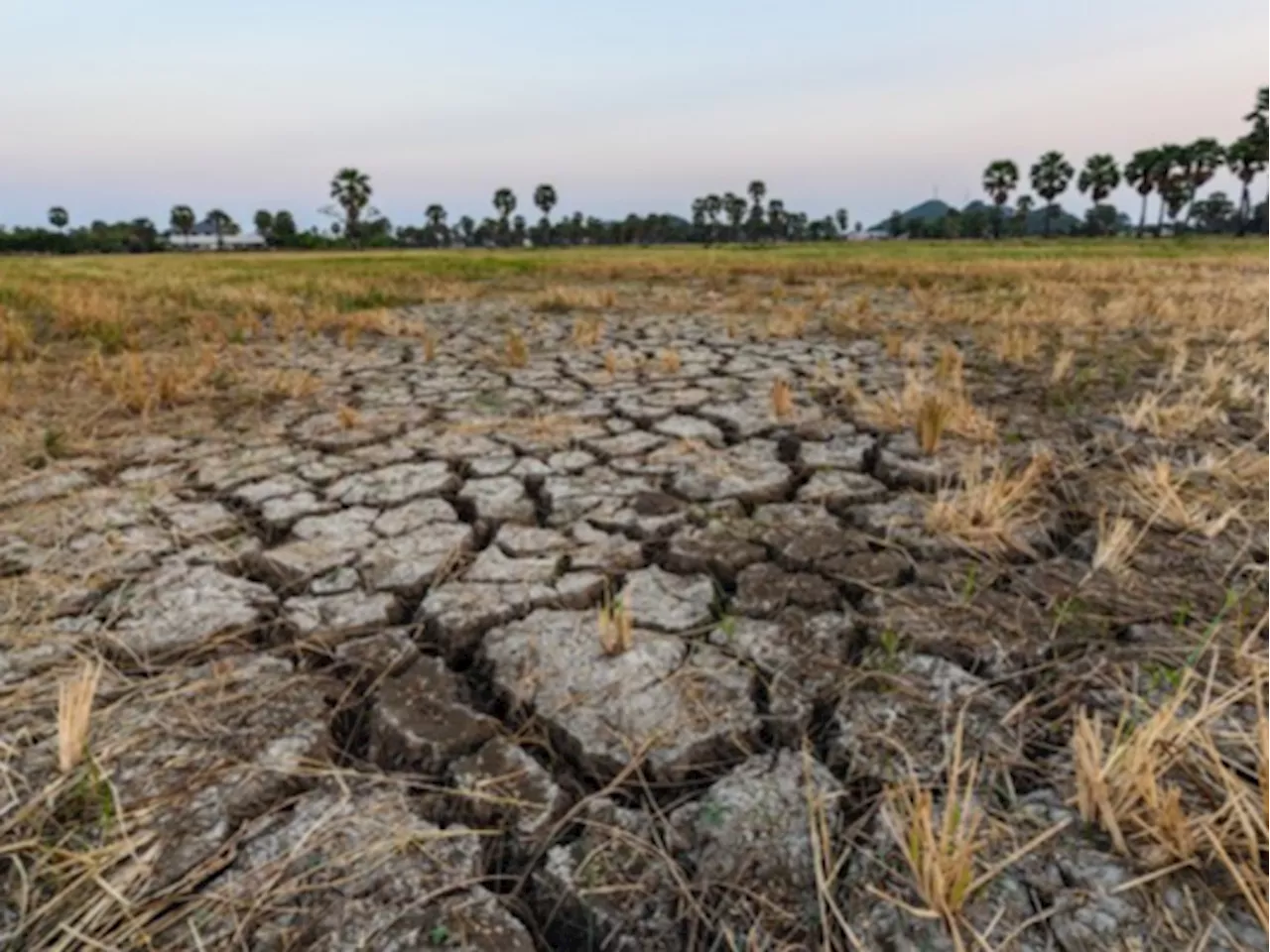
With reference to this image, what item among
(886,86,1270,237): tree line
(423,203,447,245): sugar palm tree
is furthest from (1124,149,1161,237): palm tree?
(423,203,447,245): sugar palm tree

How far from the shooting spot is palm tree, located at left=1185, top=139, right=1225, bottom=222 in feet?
194

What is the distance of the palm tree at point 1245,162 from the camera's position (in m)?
55.9

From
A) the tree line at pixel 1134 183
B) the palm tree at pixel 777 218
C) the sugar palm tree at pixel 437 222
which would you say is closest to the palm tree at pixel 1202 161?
the tree line at pixel 1134 183

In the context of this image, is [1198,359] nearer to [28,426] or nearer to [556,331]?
[556,331]

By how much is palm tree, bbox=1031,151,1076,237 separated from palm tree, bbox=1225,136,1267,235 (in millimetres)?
11782

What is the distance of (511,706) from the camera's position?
1734 mm

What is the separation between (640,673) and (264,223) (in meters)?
79.0

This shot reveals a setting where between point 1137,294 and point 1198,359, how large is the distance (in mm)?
4251

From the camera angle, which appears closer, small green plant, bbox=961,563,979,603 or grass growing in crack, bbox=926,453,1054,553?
small green plant, bbox=961,563,979,603

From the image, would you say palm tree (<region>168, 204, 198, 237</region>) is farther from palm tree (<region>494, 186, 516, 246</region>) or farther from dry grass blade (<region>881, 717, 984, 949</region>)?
dry grass blade (<region>881, 717, 984, 949</region>)

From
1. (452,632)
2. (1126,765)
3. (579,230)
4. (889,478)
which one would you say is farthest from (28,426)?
(579,230)

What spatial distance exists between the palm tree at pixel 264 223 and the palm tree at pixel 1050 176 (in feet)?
222

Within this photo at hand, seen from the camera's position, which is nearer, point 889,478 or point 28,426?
point 889,478

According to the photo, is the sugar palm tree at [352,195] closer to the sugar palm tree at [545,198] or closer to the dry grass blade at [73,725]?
the sugar palm tree at [545,198]
